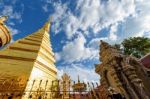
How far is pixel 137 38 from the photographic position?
29234 millimetres

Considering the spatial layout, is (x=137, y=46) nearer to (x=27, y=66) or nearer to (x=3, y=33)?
(x=27, y=66)

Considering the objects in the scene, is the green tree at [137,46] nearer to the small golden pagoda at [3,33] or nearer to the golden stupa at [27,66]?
the golden stupa at [27,66]

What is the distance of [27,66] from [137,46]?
18446 mm

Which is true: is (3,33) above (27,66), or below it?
below

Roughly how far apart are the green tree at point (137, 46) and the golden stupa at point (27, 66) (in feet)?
41.5

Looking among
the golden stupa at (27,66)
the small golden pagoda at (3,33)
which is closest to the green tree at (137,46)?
the golden stupa at (27,66)

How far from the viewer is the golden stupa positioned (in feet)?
41.3

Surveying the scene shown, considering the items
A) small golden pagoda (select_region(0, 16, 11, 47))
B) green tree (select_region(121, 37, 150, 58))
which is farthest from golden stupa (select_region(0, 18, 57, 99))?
green tree (select_region(121, 37, 150, 58))

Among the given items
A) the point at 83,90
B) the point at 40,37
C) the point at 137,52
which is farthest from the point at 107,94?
the point at 137,52

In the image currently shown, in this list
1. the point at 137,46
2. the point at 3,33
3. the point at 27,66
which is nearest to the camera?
the point at 3,33

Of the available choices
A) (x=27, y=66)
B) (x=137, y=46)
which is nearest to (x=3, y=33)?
(x=27, y=66)

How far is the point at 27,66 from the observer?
49.8 ft

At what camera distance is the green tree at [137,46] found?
2788 centimetres

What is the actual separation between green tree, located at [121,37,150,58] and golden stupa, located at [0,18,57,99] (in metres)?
12.7
